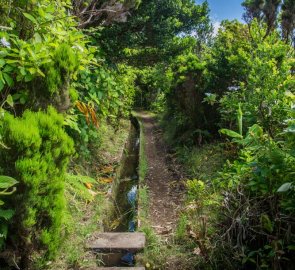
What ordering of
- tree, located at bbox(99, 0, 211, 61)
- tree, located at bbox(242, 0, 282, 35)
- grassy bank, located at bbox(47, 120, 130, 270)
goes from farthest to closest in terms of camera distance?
tree, located at bbox(242, 0, 282, 35) → tree, located at bbox(99, 0, 211, 61) → grassy bank, located at bbox(47, 120, 130, 270)

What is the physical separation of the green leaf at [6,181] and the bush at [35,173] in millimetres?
577

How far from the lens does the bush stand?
3.03 meters


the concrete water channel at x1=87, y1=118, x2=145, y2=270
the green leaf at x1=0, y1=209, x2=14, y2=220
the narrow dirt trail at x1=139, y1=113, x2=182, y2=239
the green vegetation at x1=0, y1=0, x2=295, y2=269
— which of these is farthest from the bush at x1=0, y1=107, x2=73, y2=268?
the narrow dirt trail at x1=139, y1=113, x2=182, y2=239

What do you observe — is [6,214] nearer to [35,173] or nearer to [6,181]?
[35,173]

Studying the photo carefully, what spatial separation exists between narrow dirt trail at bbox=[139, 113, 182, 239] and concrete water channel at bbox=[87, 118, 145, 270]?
0.37 metres

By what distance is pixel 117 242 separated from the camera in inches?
182

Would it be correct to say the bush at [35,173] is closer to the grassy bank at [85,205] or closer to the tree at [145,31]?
the grassy bank at [85,205]

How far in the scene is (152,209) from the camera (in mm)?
6211

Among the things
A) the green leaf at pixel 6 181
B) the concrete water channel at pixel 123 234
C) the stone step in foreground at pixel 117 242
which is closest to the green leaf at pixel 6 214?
the green leaf at pixel 6 181

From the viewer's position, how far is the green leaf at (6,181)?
7.62 ft

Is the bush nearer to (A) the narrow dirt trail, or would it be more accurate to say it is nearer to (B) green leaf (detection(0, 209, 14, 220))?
(B) green leaf (detection(0, 209, 14, 220))

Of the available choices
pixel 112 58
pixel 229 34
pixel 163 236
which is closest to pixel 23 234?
pixel 163 236

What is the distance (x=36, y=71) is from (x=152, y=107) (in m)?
20.3

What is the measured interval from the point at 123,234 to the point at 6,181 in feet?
9.01
